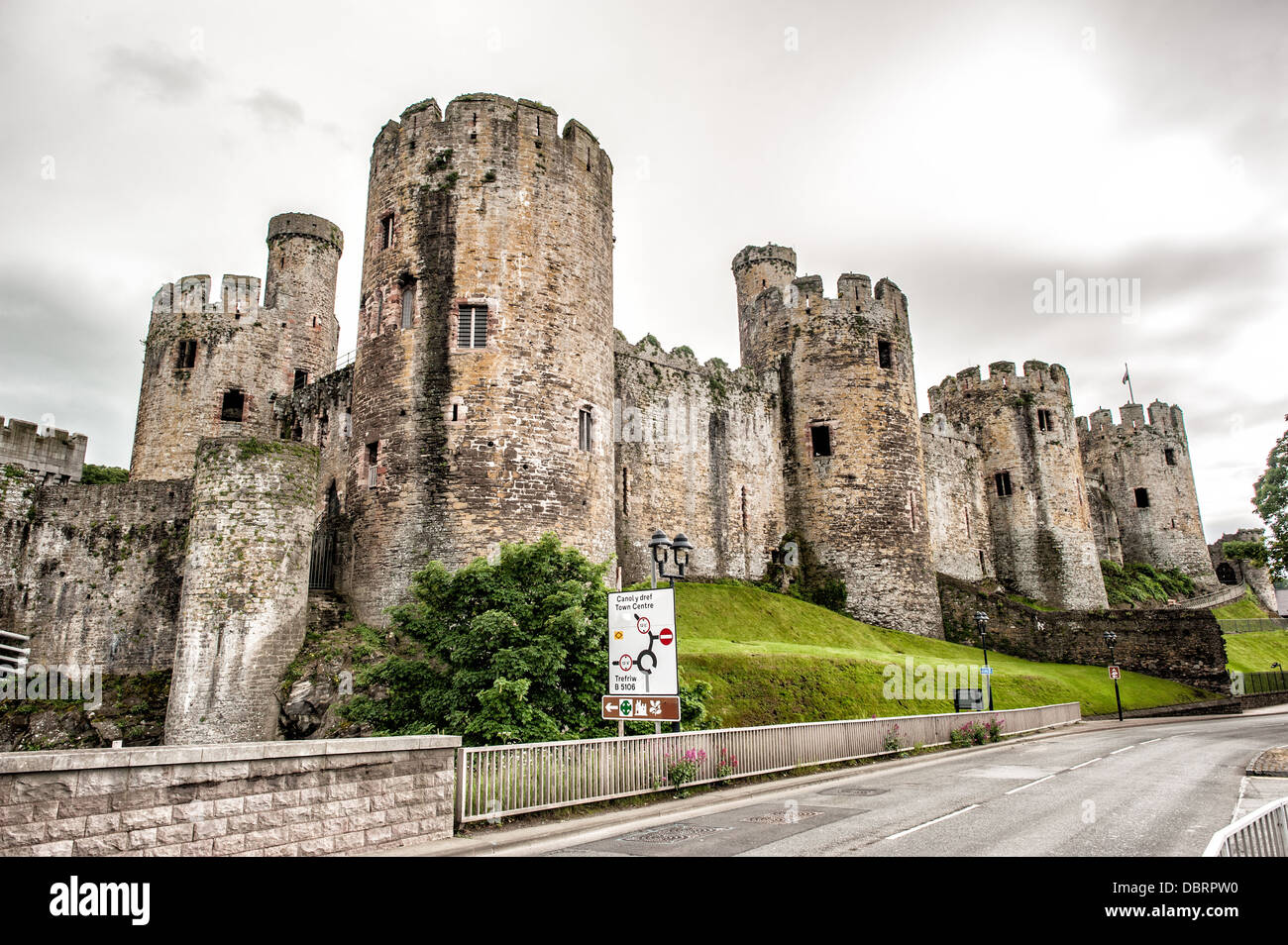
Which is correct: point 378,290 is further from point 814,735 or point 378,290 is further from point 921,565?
point 921,565

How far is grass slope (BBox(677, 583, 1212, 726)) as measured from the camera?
21.0 meters

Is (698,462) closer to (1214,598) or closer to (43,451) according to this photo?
(43,451)

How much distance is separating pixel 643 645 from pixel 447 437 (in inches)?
398

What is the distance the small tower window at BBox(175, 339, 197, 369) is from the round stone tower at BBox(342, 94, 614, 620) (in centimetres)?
1415

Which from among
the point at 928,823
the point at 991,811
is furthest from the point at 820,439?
the point at 928,823

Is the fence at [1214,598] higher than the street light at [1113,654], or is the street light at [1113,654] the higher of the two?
the fence at [1214,598]

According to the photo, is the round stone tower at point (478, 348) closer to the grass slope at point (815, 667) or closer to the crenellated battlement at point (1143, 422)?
the grass slope at point (815, 667)

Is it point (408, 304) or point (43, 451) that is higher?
point (408, 304)

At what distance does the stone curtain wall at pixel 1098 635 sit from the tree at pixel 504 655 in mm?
24159

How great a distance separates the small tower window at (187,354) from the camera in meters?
34.2

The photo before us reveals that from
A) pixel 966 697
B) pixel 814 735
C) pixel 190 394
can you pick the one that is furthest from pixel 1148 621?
pixel 190 394

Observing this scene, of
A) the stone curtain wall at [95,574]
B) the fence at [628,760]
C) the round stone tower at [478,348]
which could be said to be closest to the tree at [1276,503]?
the fence at [628,760]

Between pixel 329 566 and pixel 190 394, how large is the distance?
49.3 feet

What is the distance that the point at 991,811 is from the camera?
12.0 m
